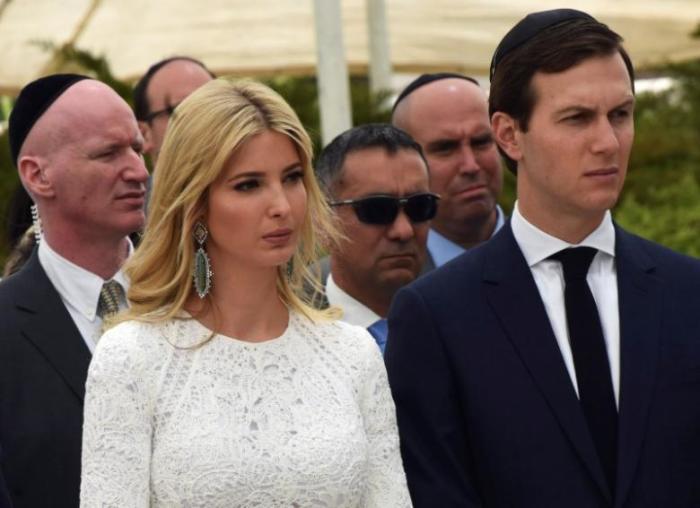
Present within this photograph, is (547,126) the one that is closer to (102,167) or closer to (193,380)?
(193,380)

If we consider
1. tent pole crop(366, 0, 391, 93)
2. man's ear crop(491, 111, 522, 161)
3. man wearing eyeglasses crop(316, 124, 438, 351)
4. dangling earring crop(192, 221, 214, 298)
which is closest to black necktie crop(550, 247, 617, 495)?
man's ear crop(491, 111, 522, 161)

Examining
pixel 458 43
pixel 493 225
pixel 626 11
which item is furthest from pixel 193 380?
pixel 626 11

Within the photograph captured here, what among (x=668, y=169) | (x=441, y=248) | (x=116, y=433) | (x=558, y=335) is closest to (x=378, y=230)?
(x=441, y=248)

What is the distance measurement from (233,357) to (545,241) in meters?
0.83

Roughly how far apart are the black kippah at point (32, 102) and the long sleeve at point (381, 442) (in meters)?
1.75

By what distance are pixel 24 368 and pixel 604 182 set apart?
67.8 inches

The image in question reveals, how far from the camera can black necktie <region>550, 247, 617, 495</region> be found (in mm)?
4215

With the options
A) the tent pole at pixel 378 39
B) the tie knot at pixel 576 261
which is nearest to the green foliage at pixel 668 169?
the tent pole at pixel 378 39

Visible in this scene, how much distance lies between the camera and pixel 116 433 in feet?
13.2

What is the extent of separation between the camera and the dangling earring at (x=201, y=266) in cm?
433

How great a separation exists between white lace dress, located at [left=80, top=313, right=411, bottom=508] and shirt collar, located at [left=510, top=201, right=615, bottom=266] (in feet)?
1.49

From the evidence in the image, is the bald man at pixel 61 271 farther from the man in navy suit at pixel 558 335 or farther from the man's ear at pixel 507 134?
the man's ear at pixel 507 134

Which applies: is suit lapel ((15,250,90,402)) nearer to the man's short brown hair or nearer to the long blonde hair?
the long blonde hair

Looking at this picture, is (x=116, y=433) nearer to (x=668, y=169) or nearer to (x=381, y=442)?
(x=381, y=442)
